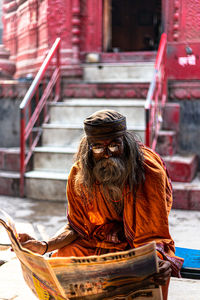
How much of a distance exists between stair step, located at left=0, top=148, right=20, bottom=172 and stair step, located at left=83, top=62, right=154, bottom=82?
78.5 inches

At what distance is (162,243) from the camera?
216 cm

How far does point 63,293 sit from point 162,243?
617mm

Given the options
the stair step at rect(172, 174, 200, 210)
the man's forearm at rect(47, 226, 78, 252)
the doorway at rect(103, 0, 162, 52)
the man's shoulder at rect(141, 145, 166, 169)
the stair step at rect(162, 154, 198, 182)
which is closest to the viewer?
the man's shoulder at rect(141, 145, 166, 169)

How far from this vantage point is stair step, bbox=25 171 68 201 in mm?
5324

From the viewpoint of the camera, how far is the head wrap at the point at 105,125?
213cm

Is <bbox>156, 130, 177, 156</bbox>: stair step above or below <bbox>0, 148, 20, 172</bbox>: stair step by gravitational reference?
above

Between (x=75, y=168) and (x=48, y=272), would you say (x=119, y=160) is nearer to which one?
(x=75, y=168)

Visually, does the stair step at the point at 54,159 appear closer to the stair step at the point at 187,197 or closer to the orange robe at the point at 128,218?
the stair step at the point at 187,197

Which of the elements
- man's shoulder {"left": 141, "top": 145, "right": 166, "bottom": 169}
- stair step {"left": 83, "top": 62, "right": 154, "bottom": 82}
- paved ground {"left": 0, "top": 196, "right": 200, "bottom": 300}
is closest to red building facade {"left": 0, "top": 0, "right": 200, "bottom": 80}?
stair step {"left": 83, "top": 62, "right": 154, "bottom": 82}

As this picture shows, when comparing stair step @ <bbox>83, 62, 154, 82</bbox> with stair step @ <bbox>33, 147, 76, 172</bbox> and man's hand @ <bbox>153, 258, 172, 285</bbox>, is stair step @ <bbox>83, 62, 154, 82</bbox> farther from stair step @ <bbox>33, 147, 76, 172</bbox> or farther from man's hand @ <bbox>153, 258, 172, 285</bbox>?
man's hand @ <bbox>153, 258, 172, 285</bbox>

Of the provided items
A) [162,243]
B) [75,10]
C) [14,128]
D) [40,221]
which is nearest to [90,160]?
[162,243]

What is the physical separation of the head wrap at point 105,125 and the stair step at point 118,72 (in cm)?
458

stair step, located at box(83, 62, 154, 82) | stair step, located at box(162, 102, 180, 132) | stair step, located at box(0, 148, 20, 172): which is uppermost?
stair step, located at box(83, 62, 154, 82)

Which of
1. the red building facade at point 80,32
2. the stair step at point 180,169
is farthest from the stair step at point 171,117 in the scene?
the stair step at point 180,169
